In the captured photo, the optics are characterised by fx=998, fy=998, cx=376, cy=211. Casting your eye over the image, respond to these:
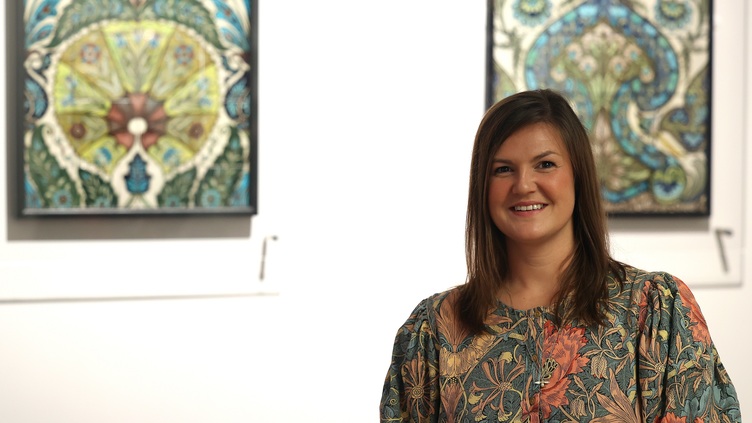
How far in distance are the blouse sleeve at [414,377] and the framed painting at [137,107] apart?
Result: 1.21m

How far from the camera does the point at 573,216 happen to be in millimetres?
1965

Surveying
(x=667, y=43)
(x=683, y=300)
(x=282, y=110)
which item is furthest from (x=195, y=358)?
(x=667, y=43)

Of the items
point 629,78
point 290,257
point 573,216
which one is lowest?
point 290,257

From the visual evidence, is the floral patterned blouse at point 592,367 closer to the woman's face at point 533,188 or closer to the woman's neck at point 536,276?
the woman's neck at point 536,276

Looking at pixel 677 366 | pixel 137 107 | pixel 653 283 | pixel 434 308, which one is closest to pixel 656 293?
pixel 653 283

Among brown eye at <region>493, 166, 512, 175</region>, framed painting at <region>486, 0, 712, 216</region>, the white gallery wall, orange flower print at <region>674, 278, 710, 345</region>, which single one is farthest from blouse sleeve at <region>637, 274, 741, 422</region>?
framed painting at <region>486, 0, 712, 216</region>

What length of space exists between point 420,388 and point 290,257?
51.1 inches

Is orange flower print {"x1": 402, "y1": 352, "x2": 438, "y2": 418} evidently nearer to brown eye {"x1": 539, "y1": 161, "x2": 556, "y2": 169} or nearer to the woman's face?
the woman's face

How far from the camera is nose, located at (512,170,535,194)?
73.9 inches

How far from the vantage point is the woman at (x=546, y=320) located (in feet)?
5.85

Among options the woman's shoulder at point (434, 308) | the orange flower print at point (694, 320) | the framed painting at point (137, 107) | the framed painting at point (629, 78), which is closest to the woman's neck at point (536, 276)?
the woman's shoulder at point (434, 308)

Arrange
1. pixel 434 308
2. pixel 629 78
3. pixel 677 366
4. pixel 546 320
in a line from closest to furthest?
pixel 677 366
pixel 546 320
pixel 434 308
pixel 629 78

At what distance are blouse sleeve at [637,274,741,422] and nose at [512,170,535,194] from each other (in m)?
0.29

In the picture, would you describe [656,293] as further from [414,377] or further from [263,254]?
[263,254]
